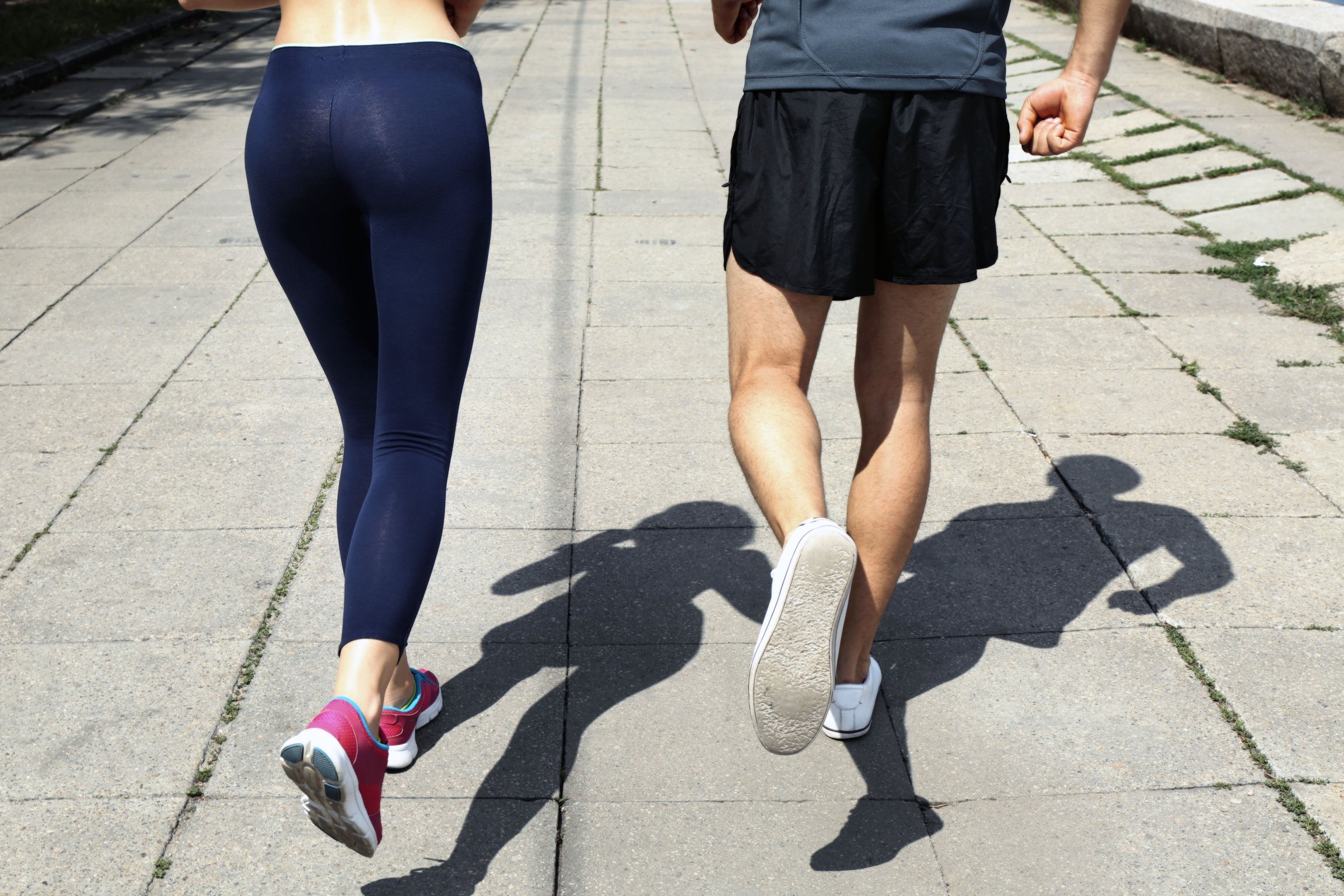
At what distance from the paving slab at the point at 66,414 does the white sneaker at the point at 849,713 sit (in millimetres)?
2510

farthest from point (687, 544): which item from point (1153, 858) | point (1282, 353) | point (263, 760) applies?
point (1282, 353)

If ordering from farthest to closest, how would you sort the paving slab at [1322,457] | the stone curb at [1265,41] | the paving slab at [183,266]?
1. the stone curb at [1265,41]
2. the paving slab at [183,266]
3. the paving slab at [1322,457]

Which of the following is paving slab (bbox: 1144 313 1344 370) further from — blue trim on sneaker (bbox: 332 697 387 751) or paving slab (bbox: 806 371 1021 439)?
blue trim on sneaker (bbox: 332 697 387 751)

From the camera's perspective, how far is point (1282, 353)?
4414 mm

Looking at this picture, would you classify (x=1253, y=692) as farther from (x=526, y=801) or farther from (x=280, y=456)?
(x=280, y=456)

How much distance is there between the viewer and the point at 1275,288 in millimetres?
4992

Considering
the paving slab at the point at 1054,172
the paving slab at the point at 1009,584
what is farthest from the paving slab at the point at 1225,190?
the paving slab at the point at 1009,584

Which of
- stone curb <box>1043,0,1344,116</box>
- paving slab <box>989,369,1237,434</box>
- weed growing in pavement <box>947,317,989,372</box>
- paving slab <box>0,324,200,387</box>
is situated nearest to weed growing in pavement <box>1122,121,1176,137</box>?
stone curb <box>1043,0,1344,116</box>

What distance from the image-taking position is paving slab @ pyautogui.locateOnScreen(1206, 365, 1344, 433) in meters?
3.87

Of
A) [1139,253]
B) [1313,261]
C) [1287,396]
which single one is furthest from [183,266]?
[1313,261]

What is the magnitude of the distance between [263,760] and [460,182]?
1.20 m

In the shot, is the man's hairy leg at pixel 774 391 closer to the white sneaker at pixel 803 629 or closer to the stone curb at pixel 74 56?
the white sneaker at pixel 803 629

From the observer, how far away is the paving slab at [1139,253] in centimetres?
541

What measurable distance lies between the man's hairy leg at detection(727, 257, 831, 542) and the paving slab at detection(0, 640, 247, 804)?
1.24 meters
